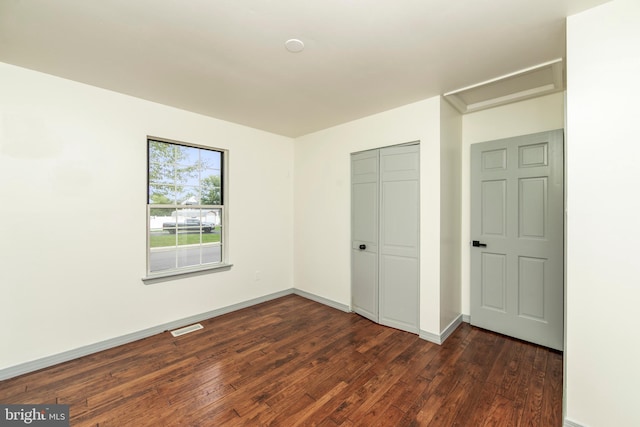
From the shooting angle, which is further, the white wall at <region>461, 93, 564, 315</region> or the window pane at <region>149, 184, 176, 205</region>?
the window pane at <region>149, 184, 176, 205</region>

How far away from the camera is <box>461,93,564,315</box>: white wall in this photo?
8.88ft

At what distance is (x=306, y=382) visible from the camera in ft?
7.01

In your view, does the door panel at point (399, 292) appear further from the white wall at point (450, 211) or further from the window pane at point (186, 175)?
the window pane at point (186, 175)

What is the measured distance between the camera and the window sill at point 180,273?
116 inches

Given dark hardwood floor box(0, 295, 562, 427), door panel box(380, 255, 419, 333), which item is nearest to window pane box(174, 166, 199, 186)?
dark hardwood floor box(0, 295, 562, 427)

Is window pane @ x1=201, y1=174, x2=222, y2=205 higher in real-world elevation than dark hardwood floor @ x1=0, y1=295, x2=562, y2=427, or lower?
higher

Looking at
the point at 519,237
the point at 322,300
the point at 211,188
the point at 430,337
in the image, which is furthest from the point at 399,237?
the point at 211,188

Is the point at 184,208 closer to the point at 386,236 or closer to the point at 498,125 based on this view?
the point at 386,236

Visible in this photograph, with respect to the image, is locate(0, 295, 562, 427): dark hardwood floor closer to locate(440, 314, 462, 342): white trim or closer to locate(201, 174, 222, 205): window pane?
locate(440, 314, 462, 342): white trim

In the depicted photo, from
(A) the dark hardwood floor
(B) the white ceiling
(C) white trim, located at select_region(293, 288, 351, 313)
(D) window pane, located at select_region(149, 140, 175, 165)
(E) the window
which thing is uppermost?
(B) the white ceiling

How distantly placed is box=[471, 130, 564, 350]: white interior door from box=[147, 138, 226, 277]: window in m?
3.35

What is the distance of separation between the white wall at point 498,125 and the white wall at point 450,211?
0.28 ft

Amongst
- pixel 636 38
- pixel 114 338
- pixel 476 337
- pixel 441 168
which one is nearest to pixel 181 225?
pixel 114 338

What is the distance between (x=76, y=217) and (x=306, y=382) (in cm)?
264
